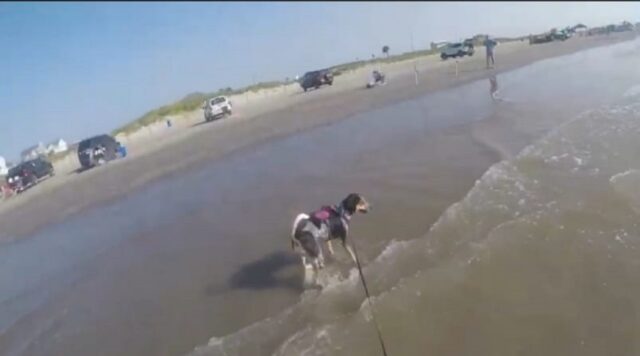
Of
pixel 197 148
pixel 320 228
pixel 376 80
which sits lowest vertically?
pixel 197 148

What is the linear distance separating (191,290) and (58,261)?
6.22 meters

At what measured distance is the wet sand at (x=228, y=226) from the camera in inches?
356

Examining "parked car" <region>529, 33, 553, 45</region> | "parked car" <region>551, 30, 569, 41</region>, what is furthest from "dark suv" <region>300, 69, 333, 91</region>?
"parked car" <region>529, 33, 553, 45</region>

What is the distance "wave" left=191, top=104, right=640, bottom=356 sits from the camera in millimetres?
6406

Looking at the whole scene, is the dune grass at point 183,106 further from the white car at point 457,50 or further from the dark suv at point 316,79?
the white car at point 457,50

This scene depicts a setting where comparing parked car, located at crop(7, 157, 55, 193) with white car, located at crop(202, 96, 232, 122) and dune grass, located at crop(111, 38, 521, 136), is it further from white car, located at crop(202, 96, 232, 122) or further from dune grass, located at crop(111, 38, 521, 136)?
dune grass, located at crop(111, 38, 521, 136)

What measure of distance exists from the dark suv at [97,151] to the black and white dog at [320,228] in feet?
94.6

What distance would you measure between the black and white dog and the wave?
0.50 metres

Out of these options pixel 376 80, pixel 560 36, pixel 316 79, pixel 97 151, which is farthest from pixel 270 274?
pixel 560 36

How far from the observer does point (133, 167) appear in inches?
1139

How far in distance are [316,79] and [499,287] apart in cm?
4594

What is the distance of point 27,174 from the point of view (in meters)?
32.0

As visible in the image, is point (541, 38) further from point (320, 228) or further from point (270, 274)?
point (320, 228)

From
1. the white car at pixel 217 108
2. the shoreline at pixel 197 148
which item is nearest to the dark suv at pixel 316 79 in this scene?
the shoreline at pixel 197 148
